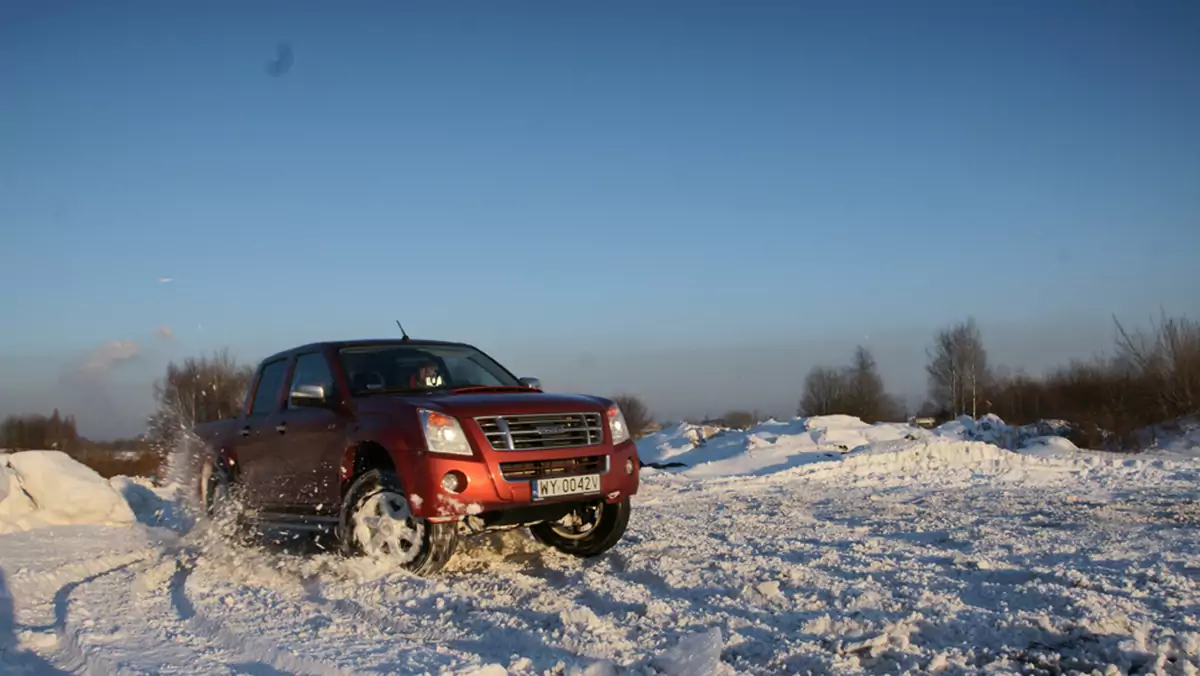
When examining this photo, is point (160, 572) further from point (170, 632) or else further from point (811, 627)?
point (811, 627)

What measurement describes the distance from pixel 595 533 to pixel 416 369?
191 cm

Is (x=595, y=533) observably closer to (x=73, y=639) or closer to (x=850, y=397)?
(x=73, y=639)

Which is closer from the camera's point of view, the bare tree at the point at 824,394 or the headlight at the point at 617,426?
the headlight at the point at 617,426

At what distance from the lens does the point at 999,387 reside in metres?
54.2

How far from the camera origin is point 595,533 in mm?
7133

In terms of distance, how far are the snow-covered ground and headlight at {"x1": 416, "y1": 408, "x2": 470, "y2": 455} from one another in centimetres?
86

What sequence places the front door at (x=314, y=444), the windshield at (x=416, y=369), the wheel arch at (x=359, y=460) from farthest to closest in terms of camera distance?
1. the windshield at (x=416, y=369)
2. the front door at (x=314, y=444)
3. the wheel arch at (x=359, y=460)

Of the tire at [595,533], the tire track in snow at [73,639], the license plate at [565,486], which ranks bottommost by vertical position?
the tire track in snow at [73,639]

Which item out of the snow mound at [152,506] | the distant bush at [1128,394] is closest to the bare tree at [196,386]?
the snow mound at [152,506]

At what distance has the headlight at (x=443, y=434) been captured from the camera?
5945 mm

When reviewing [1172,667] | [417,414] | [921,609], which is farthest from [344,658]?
[1172,667]

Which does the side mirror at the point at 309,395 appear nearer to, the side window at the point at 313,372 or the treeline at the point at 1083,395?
the side window at the point at 313,372

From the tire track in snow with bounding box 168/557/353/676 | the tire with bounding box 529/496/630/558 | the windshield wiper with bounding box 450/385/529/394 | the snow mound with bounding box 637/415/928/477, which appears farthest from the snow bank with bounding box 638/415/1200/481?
Answer: the tire track in snow with bounding box 168/557/353/676

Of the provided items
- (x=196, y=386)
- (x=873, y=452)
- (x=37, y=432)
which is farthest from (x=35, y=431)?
(x=873, y=452)
